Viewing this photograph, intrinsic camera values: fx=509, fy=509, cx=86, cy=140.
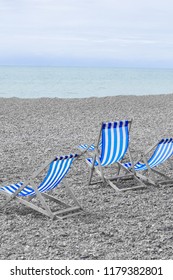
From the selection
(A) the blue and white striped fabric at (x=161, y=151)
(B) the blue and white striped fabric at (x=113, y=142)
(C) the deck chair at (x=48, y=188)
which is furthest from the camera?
(A) the blue and white striped fabric at (x=161, y=151)

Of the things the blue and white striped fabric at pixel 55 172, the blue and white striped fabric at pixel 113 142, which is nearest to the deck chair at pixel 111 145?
the blue and white striped fabric at pixel 113 142

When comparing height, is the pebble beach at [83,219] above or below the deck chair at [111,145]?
below

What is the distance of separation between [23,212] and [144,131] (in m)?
6.42

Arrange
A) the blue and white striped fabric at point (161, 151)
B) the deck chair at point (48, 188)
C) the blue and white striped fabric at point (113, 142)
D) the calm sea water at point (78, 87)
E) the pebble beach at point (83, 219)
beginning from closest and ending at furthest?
the pebble beach at point (83, 219) < the deck chair at point (48, 188) < the blue and white striped fabric at point (113, 142) < the blue and white striped fabric at point (161, 151) < the calm sea water at point (78, 87)

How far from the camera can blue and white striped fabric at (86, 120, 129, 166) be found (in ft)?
20.4

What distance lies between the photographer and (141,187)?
6.40 m

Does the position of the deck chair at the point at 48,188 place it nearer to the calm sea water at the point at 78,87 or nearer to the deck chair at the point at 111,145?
the deck chair at the point at 111,145

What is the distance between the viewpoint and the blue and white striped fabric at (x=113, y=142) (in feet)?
20.4

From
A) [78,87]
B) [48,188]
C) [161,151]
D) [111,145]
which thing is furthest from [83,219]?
[78,87]

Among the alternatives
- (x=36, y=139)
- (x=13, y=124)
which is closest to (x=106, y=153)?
(x=36, y=139)

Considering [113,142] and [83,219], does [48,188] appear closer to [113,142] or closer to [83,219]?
[83,219]

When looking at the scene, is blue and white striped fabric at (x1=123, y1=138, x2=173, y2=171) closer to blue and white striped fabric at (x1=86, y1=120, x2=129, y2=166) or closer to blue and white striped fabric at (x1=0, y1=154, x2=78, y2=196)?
blue and white striped fabric at (x1=86, y1=120, x2=129, y2=166)

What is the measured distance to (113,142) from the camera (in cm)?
627
